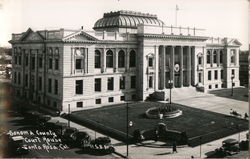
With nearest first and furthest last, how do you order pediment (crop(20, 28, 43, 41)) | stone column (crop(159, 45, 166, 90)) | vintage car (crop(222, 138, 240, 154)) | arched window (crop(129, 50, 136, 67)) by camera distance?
1. vintage car (crop(222, 138, 240, 154))
2. pediment (crop(20, 28, 43, 41))
3. arched window (crop(129, 50, 136, 67))
4. stone column (crop(159, 45, 166, 90))

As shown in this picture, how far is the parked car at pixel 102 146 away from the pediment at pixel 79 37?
21.6 metres

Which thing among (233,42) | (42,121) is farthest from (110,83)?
(233,42)

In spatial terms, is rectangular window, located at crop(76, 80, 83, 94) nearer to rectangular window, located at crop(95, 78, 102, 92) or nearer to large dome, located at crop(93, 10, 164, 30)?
rectangular window, located at crop(95, 78, 102, 92)

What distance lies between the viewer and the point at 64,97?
49.8 meters

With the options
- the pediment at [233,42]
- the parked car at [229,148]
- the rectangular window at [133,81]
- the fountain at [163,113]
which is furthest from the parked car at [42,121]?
the pediment at [233,42]

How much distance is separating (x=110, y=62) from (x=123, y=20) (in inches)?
520

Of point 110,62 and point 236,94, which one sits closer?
point 110,62

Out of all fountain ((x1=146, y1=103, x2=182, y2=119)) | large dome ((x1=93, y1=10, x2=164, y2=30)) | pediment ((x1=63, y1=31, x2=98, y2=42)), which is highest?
large dome ((x1=93, y1=10, x2=164, y2=30))

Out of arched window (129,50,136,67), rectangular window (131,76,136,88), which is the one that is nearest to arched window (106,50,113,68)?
arched window (129,50,136,67)

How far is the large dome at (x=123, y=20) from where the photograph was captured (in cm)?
6525

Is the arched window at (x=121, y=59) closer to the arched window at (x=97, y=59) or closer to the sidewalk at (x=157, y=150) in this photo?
the arched window at (x=97, y=59)

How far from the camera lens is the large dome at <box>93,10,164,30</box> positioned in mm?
65250

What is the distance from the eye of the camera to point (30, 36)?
61156mm

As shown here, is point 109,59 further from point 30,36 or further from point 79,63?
point 30,36
